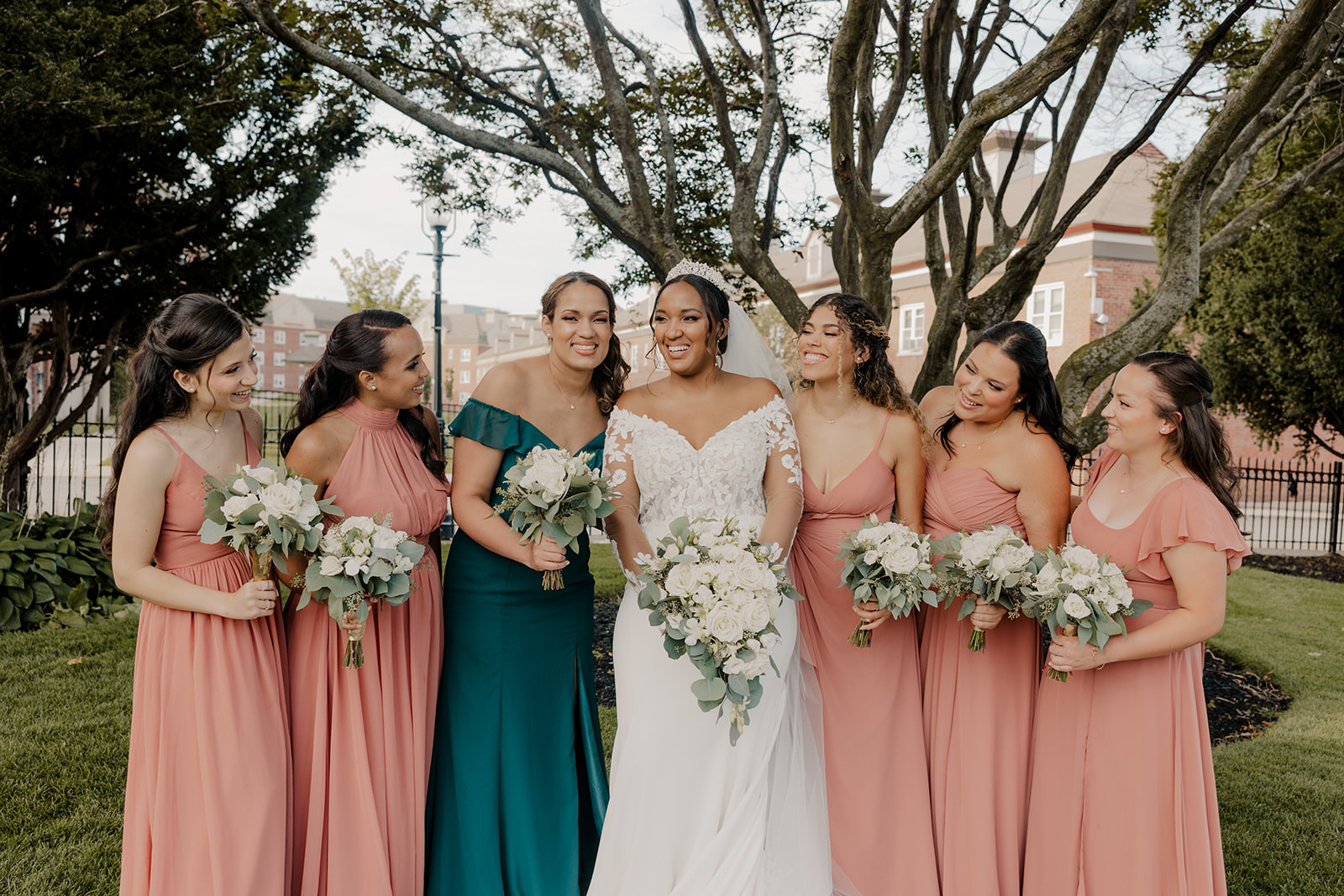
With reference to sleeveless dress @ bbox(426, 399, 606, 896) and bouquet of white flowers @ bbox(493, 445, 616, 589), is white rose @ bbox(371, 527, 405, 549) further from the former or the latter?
sleeveless dress @ bbox(426, 399, 606, 896)

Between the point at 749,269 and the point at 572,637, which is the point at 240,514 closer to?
the point at 572,637

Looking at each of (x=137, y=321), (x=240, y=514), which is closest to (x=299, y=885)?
(x=240, y=514)

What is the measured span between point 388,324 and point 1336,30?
7.27m

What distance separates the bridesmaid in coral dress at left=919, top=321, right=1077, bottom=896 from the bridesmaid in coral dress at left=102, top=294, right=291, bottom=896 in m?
2.58

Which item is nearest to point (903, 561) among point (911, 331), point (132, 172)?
point (132, 172)

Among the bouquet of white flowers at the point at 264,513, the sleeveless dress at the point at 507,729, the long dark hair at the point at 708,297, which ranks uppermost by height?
the long dark hair at the point at 708,297

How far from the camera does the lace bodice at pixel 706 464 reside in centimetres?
377

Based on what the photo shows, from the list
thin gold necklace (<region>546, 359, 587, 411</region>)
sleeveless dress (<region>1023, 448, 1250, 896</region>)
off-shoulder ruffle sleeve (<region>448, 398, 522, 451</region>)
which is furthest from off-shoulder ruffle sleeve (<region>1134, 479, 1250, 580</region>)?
off-shoulder ruffle sleeve (<region>448, 398, 522, 451</region>)

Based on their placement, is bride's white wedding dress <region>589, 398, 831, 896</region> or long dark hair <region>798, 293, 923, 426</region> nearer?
bride's white wedding dress <region>589, 398, 831, 896</region>

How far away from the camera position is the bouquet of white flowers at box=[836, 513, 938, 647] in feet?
10.8

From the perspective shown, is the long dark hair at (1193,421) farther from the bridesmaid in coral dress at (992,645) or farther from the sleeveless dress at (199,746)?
the sleeveless dress at (199,746)

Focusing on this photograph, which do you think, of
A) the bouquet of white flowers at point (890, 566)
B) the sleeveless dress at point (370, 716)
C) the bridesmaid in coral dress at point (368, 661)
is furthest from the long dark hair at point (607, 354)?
the bouquet of white flowers at point (890, 566)

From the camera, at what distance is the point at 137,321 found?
1072 centimetres

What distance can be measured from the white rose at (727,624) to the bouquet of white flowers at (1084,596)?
110cm
